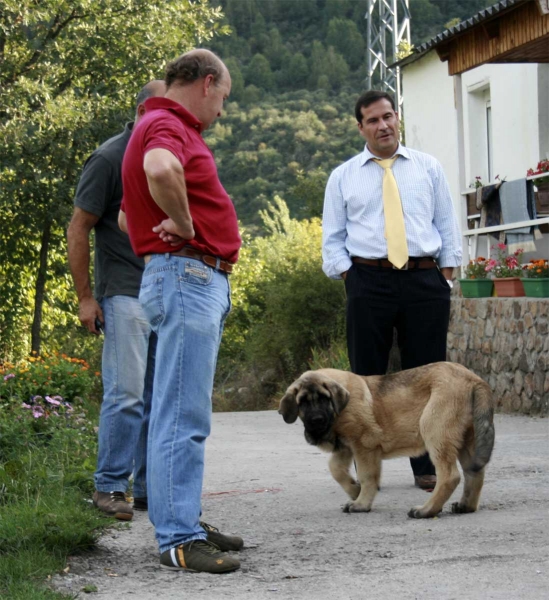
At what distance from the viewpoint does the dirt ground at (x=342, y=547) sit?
12.8 feet

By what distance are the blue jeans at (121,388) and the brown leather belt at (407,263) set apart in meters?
1.37

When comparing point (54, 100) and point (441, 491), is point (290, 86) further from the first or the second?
point (441, 491)

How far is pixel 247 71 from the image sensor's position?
54906mm

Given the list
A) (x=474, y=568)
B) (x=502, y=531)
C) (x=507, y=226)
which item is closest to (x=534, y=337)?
(x=507, y=226)

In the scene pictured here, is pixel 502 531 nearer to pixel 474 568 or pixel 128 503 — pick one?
pixel 474 568

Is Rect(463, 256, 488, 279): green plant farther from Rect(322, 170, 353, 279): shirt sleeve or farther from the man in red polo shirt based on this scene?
the man in red polo shirt

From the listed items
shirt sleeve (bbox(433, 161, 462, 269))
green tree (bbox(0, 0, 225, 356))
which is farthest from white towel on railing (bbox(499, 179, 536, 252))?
green tree (bbox(0, 0, 225, 356))

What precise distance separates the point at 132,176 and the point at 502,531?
2.31 m

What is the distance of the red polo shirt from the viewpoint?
423 cm

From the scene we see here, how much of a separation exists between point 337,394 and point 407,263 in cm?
99

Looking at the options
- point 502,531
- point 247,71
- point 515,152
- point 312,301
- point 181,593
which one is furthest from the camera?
point 247,71

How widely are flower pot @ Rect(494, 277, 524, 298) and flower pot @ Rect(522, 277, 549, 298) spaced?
0.36 m

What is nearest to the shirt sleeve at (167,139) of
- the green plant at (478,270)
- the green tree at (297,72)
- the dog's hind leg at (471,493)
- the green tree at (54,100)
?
the dog's hind leg at (471,493)

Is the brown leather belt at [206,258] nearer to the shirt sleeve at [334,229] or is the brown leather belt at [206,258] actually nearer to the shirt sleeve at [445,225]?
the shirt sleeve at [334,229]
